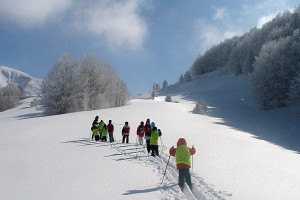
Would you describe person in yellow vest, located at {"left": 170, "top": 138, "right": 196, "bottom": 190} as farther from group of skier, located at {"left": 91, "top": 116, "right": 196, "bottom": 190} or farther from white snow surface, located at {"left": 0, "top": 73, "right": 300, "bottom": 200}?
white snow surface, located at {"left": 0, "top": 73, "right": 300, "bottom": 200}

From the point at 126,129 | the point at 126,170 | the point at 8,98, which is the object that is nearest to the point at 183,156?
the point at 126,170

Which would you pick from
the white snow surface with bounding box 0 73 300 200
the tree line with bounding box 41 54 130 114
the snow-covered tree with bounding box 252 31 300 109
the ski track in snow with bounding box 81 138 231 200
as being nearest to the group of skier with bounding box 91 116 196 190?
the ski track in snow with bounding box 81 138 231 200

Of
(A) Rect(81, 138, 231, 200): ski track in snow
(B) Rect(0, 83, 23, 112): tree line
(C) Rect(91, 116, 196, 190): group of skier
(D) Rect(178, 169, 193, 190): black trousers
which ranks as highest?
(B) Rect(0, 83, 23, 112): tree line

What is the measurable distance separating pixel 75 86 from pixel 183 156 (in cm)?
3677

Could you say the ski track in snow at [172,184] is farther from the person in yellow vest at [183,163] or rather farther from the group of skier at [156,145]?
the group of skier at [156,145]

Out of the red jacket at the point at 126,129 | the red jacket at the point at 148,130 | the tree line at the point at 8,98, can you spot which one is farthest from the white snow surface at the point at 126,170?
the tree line at the point at 8,98

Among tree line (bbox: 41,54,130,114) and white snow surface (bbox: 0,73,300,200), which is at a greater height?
tree line (bbox: 41,54,130,114)

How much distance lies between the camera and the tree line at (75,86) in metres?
46.2

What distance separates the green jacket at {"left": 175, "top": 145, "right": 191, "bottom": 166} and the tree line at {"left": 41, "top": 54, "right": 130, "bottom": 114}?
117 feet

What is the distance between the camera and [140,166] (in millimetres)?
14469

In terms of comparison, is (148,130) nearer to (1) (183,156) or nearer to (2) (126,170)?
(2) (126,170)

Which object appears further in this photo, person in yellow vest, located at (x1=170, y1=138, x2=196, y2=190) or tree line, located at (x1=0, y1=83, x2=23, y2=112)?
tree line, located at (x1=0, y1=83, x2=23, y2=112)

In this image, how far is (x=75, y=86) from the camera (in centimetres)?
4681

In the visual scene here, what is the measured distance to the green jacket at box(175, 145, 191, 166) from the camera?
12.0 meters
